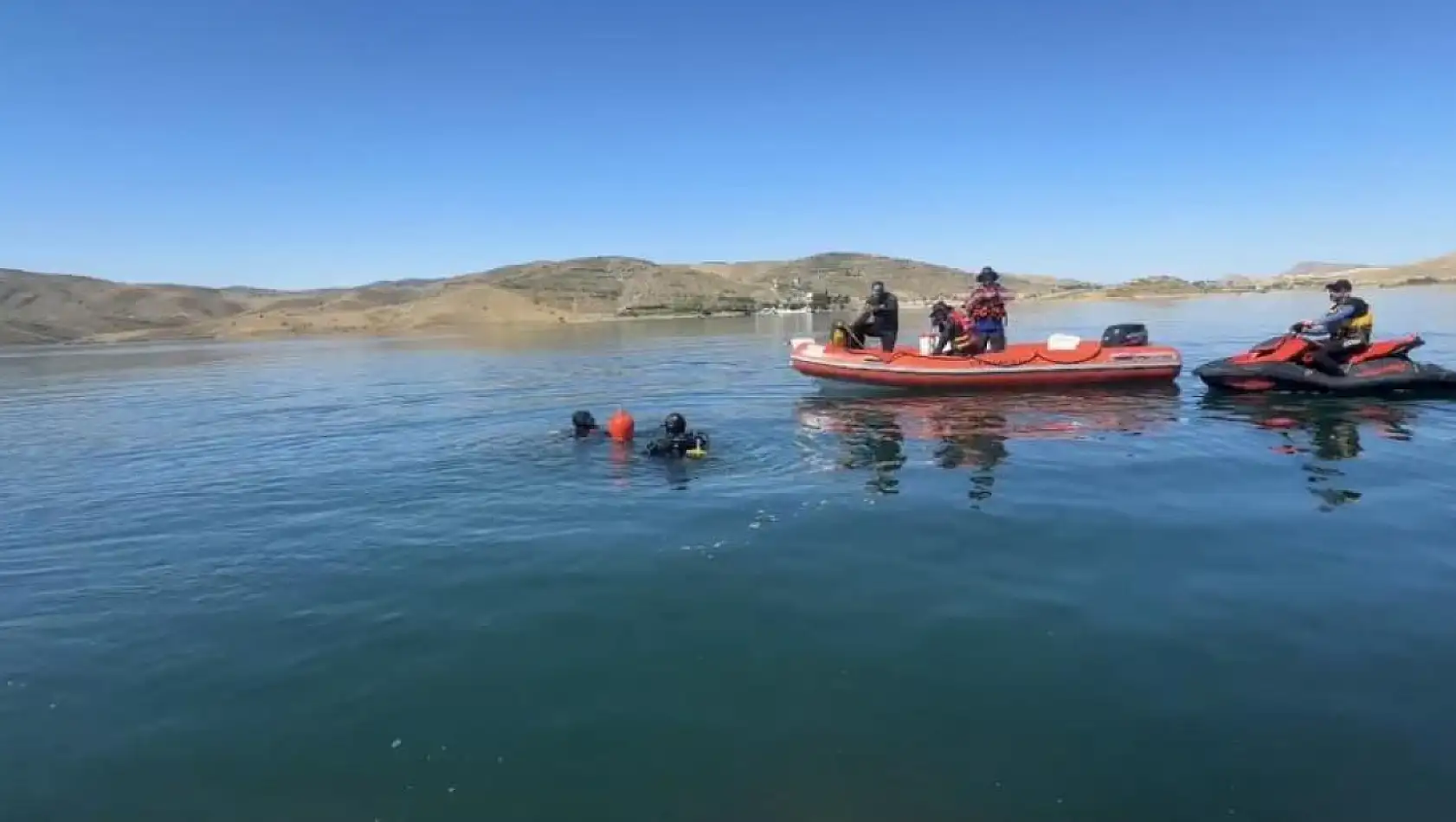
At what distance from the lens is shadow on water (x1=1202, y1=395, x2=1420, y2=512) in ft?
31.9

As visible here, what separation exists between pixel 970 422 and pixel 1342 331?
7.58m

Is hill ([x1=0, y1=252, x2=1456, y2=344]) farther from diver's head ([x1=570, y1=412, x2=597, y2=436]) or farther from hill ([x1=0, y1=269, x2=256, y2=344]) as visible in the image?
diver's head ([x1=570, y1=412, x2=597, y2=436])

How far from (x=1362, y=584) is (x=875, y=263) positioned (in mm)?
176331

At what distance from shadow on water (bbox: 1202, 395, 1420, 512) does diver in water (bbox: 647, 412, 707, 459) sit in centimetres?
762

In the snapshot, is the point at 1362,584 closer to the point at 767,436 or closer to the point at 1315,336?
the point at 767,436

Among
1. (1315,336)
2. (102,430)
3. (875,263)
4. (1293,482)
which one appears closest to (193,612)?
(1293,482)

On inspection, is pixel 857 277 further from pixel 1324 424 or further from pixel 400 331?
pixel 1324 424

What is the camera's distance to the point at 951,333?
18.6 meters

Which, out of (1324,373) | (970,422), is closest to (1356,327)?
(1324,373)

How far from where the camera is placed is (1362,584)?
643 cm

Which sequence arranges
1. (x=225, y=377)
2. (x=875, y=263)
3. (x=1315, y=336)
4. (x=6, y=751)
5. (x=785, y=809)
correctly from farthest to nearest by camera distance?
1. (x=875, y=263)
2. (x=225, y=377)
3. (x=1315, y=336)
4. (x=6, y=751)
5. (x=785, y=809)

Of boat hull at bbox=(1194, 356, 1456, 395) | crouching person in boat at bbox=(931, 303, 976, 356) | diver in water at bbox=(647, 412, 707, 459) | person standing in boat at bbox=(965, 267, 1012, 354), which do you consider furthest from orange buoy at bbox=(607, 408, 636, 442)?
boat hull at bbox=(1194, 356, 1456, 395)

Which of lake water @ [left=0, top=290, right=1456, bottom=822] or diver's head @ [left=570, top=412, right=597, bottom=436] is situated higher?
diver's head @ [left=570, top=412, right=597, bottom=436]

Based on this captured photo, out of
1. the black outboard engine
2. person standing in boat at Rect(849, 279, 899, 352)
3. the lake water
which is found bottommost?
the lake water
